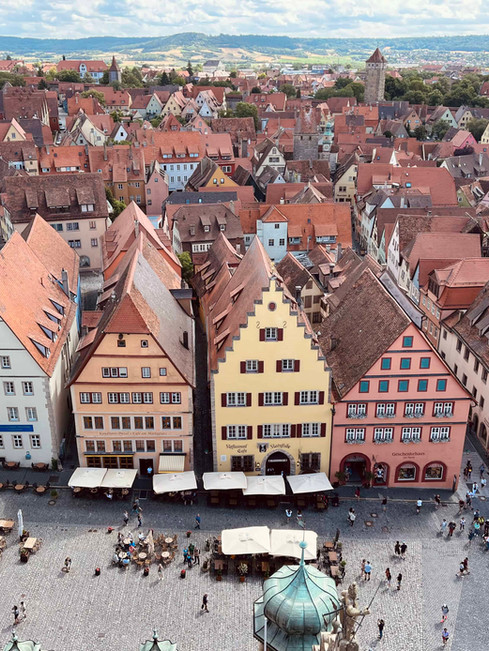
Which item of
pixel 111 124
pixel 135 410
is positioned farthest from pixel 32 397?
pixel 111 124

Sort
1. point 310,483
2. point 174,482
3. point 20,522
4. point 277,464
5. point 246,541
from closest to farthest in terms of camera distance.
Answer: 1. point 246,541
2. point 20,522
3. point 174,482
4. point 310,483
5. point 277,464

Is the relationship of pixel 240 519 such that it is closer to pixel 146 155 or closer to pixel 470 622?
pixel 470 622

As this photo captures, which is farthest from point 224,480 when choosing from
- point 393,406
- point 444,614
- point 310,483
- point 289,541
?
point 444,614

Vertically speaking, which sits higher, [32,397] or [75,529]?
[32,397]

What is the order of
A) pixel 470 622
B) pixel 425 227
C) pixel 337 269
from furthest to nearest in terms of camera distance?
1. pixel 425 227
2. pixel 337 269
3. pixel 470 622

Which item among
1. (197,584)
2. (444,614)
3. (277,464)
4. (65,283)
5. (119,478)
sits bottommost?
(197,584)

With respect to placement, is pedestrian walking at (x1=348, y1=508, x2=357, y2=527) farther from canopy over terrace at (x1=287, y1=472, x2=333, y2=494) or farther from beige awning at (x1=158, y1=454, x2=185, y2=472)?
beige awning at (x1=158, y1=454, x2=185, y2=472)

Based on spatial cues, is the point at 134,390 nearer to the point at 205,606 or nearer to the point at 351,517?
the point at 205,606
